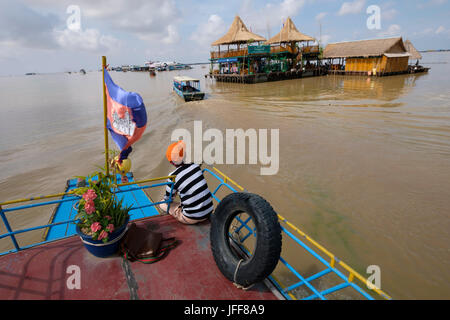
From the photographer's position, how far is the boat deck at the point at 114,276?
255 cm

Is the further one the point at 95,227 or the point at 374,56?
the point at 374,56

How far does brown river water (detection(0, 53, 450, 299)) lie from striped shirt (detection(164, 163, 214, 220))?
2323mm

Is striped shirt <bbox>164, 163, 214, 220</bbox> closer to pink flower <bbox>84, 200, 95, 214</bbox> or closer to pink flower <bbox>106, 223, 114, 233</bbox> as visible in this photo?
pink flower <bbox>106, 223, 114, 233</bbox>

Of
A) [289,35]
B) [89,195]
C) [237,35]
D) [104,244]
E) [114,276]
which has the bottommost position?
[114,276]

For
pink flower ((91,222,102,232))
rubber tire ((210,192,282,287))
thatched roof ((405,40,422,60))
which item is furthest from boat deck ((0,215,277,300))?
thatched roof ((405,40,422,60))

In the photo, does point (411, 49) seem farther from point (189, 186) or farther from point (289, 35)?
point (189, 186)

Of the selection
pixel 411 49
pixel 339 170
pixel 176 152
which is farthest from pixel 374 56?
pixel 176 152

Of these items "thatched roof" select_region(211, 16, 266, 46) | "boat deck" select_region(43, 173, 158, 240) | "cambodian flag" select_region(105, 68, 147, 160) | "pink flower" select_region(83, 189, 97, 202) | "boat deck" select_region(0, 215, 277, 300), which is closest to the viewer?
"boat deck" select_region(0, 215, 277, 300)

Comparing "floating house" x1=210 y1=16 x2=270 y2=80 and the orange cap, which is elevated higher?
"floating house" x1=210 y1=16 x2=270 y2=80

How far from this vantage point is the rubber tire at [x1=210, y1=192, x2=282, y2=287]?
235cm

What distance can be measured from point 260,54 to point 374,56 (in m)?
16.6

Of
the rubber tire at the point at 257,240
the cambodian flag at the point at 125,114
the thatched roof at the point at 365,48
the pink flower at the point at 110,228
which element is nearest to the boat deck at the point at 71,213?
the pink flower at the point at 110,228

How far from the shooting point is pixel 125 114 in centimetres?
312

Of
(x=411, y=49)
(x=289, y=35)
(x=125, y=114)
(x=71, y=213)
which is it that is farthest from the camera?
(x=411, y=49)
